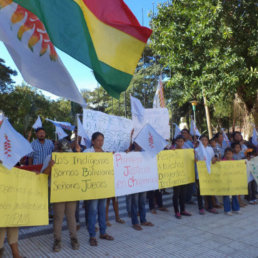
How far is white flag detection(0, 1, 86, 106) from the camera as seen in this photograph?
10.1ft

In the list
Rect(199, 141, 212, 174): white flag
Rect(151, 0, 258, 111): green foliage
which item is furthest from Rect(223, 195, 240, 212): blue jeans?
Rect(151, 0, 258, 111): green foliage

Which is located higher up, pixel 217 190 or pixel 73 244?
pixel 217 190

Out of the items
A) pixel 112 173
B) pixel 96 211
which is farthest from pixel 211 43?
pixel 96 211

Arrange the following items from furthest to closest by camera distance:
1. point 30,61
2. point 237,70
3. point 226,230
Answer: point 237,70 < point 226,230 < point 30,61

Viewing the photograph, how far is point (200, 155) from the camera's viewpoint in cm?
576

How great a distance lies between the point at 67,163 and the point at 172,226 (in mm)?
2370

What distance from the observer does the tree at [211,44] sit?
10250mm

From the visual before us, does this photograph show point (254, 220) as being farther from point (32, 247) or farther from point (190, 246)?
point (32, 247)

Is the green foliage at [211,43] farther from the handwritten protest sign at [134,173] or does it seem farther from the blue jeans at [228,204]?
the handwritten protest sign at [134,173]

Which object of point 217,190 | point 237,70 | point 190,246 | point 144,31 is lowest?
point 190,246

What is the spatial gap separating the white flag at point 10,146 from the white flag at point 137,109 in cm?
202

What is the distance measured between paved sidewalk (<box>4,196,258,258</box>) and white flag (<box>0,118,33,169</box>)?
4.85ft

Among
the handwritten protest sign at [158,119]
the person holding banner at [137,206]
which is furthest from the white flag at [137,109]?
the person holding banner at [137,206]

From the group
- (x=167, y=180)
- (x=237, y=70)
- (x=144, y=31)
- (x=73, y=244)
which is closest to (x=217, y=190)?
(x=167, y=180)
